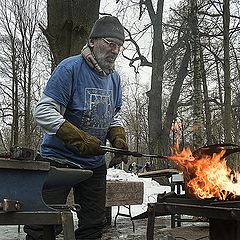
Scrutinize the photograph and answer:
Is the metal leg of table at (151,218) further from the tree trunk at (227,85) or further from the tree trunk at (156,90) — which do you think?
the tree trunk at (156,90)

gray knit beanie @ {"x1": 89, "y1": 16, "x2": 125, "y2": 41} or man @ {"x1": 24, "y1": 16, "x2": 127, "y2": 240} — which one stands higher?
gray knit beanie @ {"x1": 89, "y1": 16, "x2": 125, "y2": 41}

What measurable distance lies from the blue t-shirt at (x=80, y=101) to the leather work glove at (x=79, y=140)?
0.34 meters

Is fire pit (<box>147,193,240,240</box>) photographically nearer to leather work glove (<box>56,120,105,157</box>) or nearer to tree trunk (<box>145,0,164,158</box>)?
leather work glove (<box>56,120,105,157</box>)

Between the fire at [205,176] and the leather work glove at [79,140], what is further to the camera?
the fire at [205,176]

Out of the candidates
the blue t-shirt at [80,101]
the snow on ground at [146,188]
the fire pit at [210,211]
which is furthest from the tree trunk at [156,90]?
the blue t-shirt at [80,101]

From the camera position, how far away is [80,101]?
128 inches

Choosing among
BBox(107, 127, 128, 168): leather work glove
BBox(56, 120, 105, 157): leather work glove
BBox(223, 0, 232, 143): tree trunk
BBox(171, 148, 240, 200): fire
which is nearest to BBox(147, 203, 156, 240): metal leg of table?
BBox(171, 148, 240, 200): fire

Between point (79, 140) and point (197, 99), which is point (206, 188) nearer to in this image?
point (79, 140)

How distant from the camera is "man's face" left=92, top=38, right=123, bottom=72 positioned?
334 cm

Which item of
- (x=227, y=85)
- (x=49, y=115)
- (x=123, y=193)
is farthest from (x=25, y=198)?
(x=227, y=85)

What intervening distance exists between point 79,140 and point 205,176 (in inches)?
40.9

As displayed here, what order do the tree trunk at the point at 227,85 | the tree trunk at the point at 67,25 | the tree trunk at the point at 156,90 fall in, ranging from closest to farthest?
the tree trunk at the point at 67,25 → the tree trunk at the point at 227,85 → the tree trunk at the point at 156,90

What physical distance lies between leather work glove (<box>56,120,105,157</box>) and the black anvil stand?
0.57m

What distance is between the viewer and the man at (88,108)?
3.12 metres
